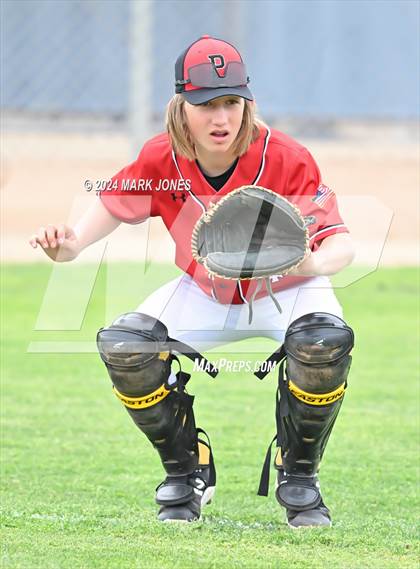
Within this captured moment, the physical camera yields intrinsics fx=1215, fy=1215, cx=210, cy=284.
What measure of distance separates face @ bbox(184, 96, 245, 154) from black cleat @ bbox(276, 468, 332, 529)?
3.29ft

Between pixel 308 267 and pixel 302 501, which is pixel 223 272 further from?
pixel 302 501

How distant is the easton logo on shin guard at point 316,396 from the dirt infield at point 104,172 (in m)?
6.81

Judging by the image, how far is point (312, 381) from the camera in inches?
132

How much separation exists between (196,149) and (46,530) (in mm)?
1197

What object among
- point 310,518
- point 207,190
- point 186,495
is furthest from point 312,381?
point 207,190

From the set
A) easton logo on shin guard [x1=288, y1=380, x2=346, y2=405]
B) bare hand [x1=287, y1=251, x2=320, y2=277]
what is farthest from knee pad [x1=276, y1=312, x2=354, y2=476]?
bare hand [x1=287, y1=251, x2=320, y2=277]

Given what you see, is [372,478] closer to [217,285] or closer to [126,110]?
[217,285]

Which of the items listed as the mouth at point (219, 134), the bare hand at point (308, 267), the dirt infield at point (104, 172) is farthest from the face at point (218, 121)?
the dirt infield at point (104, 172)

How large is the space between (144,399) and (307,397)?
0.47m

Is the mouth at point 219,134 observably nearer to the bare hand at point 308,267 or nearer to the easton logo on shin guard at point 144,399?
the bare hand at point 308,267

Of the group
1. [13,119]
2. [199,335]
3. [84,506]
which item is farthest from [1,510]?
[13,119]

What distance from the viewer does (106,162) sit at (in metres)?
11.5

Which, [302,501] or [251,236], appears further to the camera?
[302,501]

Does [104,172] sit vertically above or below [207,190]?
below
